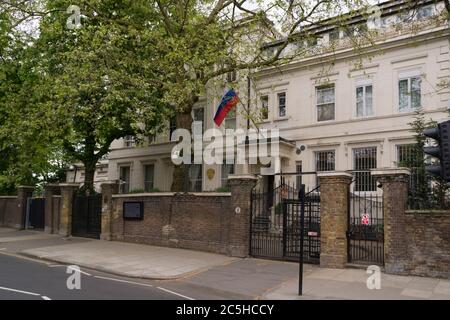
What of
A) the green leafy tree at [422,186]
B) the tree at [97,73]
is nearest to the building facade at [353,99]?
the tree at [97,73]

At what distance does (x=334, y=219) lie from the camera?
13297mm

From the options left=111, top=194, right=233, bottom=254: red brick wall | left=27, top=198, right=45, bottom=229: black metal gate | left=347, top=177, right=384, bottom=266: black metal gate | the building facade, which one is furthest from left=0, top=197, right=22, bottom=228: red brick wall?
left=347, top=177, right=384, bottom=266: black metal gate

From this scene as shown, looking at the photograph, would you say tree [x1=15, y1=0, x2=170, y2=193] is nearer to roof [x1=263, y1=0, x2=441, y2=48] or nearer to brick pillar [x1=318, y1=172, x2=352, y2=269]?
roof [x1=263, y1=0, x2=441, y2=48]

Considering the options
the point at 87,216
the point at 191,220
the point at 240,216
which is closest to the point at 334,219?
the point at 240,216

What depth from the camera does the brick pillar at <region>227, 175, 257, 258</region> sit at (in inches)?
605

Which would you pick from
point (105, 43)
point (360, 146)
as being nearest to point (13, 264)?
point (105, 43)

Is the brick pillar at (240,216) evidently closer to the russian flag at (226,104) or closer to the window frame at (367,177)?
the russian flag at (226,104)

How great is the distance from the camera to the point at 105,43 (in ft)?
55.0

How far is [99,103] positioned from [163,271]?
26.9ft

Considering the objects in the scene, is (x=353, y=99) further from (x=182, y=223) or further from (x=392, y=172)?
(x=182, y=223)

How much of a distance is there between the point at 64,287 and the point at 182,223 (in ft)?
24.9

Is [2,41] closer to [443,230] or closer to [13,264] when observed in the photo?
[13,264]

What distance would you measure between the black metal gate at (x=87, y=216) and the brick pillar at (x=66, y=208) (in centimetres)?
21
